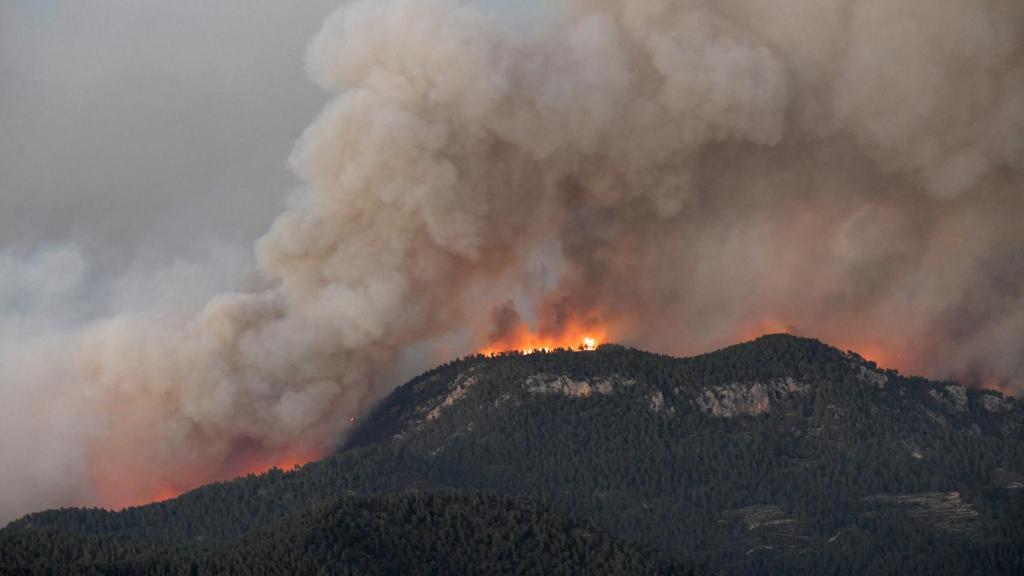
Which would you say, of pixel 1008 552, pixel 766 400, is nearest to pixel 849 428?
pixel 766 400

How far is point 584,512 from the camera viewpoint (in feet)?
393

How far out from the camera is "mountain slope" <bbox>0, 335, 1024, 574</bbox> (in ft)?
385

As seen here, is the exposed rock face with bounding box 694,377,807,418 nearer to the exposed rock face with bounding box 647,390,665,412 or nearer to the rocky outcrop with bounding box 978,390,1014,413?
the exposed rock face with bounding box 647,390,665,412

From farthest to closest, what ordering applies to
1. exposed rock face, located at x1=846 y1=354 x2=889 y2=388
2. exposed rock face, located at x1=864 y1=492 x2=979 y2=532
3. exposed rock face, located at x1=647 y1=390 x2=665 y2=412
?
exposed rock face, located at x1=846 y1=354 x2=889 y2=388 < exposed rock face, located at x1=647 y1=390 x2=665 y2=412 < exposed rock face, located at x1=864 y1=492 x2=979 y2=532

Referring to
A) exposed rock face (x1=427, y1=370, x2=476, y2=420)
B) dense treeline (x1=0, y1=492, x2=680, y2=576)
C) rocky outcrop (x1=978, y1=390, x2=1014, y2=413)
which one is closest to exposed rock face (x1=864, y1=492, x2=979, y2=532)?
rocky outcrop (x1=978, y1=390, x2=1014, y2=413)

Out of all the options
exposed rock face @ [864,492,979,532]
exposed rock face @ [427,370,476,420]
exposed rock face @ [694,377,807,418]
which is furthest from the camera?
exposed rock face @ [694,377,807,418]

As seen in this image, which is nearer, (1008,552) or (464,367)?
(1008,552)

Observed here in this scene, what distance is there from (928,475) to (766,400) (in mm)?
8857

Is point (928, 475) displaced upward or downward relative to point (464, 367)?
downward

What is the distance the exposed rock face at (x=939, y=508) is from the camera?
121000 mm

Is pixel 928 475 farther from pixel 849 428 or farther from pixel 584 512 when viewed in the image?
pixel 584 512

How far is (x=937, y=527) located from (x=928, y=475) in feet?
16.9

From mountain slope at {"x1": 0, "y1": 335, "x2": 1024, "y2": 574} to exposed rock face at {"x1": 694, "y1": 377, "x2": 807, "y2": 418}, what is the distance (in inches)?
2.4

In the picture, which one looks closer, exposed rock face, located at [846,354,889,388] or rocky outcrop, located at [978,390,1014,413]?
exposed rock face, located at [846,354,889,388]
